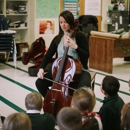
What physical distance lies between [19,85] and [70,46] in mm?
1986

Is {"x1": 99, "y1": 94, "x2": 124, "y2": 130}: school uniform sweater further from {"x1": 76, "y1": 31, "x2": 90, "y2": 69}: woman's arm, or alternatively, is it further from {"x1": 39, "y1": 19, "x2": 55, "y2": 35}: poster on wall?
{"x1": 39, "y1": 19, "x2": 55, "y2": 35}: poster on wall

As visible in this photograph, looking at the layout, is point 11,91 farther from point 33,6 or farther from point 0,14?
point 33,6

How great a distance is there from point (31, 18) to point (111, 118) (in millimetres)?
4961

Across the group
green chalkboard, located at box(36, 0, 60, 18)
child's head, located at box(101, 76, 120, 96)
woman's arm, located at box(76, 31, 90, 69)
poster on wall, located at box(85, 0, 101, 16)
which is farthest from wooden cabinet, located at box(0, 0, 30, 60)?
child's head, located at box(101, 76, 120, 96)

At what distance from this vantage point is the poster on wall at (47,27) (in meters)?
7.40

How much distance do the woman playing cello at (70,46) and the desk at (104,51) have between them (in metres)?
2.46

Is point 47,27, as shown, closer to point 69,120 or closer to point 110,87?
point 110,87

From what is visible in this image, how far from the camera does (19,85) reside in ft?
16.6

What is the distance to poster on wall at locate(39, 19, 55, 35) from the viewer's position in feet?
24.3

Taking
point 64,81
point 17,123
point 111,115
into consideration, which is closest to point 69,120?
point 17,123

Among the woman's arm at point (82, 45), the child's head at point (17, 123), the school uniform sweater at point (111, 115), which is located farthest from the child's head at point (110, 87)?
A: the child's head at point (17, 123)

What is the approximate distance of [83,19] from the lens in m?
7.22

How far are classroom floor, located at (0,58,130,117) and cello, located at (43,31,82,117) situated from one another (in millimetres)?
761

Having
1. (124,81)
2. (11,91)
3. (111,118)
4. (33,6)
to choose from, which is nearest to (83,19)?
(33,6)
